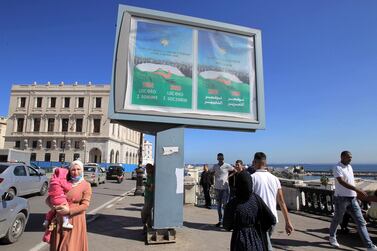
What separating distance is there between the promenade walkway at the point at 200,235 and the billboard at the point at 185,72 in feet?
8.47

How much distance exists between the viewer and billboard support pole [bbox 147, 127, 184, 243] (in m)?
6.79

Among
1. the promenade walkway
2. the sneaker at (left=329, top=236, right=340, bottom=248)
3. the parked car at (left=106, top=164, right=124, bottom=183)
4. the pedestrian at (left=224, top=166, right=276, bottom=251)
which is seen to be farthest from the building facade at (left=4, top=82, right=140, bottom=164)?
the pedestrian at (left=224, top=166, right=276, bottom=251)

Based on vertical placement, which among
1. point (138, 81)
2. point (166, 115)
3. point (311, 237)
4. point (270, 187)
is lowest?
point (311, 237)

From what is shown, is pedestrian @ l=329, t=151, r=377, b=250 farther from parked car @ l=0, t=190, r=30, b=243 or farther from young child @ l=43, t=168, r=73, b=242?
parked car @ l=0, t=190, r=30, b=243

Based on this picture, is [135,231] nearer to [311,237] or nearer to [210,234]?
[210,234]

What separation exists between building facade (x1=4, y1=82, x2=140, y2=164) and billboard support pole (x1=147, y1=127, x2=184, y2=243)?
62538 mm

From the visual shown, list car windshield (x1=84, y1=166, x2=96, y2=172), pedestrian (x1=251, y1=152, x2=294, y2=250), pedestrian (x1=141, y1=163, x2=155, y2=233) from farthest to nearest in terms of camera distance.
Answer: car windshield (x1=84, y1=166, x2=96, y2=172), pedestrian (x1=141, y1=163, x2=155, y2=233), pedestrian (x1=251, y1=152, x2=294, y2=250)

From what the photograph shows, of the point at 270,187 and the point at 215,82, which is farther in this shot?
the point at 215,82

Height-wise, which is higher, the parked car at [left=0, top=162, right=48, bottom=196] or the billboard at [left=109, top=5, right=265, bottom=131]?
the billboard at [left=109, top=5, right=265, bottom=131]

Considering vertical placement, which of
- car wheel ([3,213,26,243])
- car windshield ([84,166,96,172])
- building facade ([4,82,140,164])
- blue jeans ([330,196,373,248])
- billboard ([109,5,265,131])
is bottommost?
car wheel ([3,213,26,243])

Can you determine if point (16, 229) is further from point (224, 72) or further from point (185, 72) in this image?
point (224, 72)

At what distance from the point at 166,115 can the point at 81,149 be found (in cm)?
6530

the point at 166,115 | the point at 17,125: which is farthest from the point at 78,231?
the point at 17,125

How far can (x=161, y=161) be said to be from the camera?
22.8 ft
